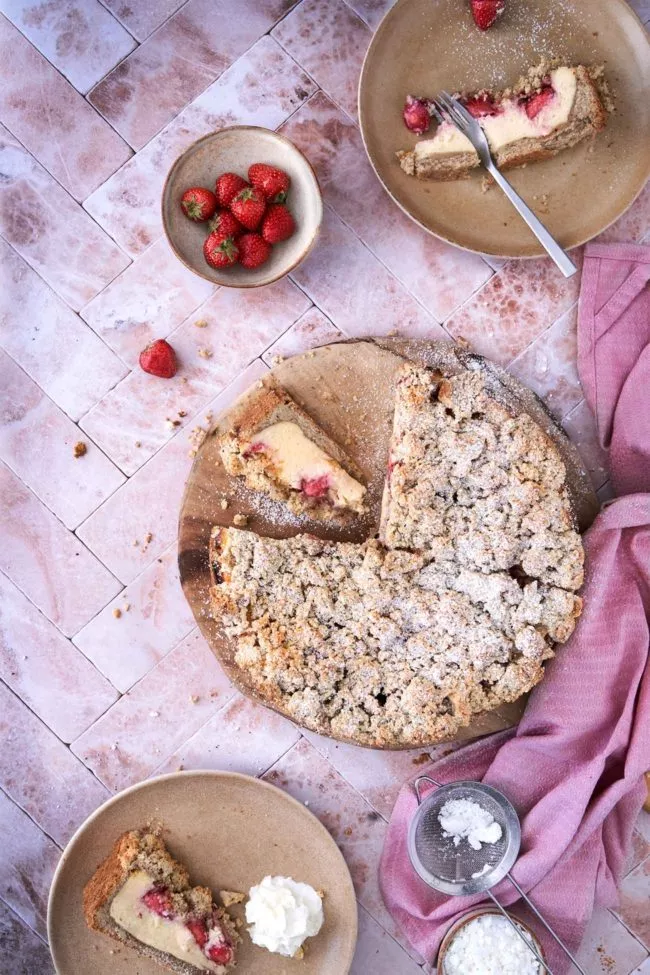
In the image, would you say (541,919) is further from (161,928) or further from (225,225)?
(225,225)

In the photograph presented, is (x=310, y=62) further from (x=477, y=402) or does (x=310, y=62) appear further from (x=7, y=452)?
(x=7, y=452)

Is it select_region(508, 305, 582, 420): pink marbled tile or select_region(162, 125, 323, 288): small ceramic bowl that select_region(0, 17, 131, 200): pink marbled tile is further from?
select_region(508, 305, 582, 420): pink marbled tile

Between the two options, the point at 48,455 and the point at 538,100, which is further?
the point at 48,455

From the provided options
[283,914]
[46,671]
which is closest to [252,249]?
[46,671]

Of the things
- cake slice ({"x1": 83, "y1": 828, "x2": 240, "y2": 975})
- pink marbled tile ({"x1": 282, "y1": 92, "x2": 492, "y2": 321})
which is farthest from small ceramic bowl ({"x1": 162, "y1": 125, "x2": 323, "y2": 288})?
cake slice ({"x1": 83, "y1": 828, "x2": 240, "y2": 975})

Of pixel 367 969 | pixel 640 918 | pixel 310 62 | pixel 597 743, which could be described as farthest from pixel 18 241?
pixel 640 918

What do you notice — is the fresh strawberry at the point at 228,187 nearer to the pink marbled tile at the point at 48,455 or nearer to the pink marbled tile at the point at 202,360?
the pink marbled tile at the point at 202,360
